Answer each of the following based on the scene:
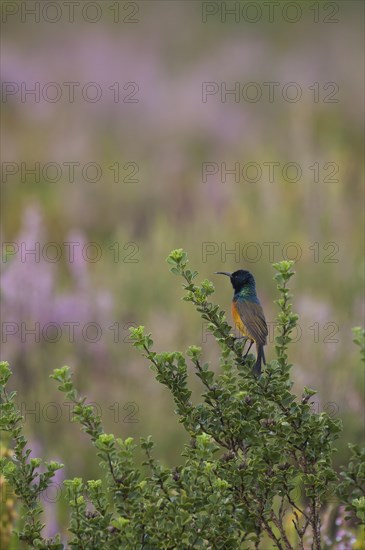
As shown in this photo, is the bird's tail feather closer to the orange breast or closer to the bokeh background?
the orange breast

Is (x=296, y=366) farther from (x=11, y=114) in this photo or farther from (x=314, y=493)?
(x=11, y=114)

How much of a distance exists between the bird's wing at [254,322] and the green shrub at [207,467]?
18cm

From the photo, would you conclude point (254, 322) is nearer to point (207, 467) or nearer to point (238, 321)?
point (238, 321)

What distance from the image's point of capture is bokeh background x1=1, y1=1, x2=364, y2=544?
5.03m

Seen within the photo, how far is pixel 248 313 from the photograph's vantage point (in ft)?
8.64

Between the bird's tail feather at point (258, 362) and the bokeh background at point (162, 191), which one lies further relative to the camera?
the bokeh background at point (162, 191)

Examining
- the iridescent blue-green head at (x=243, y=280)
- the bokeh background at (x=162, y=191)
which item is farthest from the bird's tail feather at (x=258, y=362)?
the bokeh background at (x=162, y=191)

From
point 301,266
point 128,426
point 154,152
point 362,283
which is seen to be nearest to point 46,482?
point 128,426

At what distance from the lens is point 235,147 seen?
37.7 ft

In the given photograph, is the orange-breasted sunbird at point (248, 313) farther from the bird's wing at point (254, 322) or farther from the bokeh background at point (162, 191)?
the bokeh background at point (162, 191)

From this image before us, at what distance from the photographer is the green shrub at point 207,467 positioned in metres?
2.20

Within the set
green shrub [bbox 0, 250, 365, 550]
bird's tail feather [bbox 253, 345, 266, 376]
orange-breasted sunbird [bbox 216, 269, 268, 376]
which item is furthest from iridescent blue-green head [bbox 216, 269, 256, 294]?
green shrub [bbox 0, 250, 365, 550]

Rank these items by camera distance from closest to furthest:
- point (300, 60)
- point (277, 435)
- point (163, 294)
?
1. point (277, 435)
2. point (163, 294)
3. point (300, 60)

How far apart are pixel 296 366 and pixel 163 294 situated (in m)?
1.51
